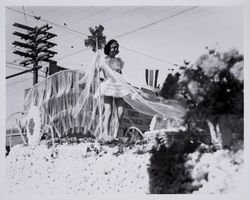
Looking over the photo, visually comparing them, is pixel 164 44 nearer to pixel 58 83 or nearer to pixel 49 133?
pixel 58 83

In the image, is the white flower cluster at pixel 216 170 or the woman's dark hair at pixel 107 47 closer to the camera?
the white flower cluster at pixel 216 170

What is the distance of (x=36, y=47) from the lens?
135 inches

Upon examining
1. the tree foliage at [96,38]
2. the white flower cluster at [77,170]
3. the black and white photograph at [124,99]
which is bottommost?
the white flower cluster at [77,170]

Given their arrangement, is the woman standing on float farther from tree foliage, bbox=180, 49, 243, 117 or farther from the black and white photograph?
tree foliage, bbox=180, 49, 243, 117

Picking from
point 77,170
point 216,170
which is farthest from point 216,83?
point 77,170

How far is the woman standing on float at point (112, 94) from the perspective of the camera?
11.2 ft

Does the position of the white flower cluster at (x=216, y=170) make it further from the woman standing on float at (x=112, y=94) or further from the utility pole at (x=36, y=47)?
the utility pole at (x=36, y=47)

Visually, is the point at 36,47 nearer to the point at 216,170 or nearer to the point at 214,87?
the point at 214,87

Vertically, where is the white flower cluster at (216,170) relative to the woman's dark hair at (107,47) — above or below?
below

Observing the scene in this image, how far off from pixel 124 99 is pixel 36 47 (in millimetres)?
765

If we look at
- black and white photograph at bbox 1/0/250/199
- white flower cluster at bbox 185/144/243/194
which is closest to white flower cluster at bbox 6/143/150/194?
black and white photograph at bbox 1/0/250/199

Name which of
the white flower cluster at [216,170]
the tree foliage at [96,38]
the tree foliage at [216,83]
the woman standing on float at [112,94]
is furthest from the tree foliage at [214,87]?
the tree foliage at [96,38]

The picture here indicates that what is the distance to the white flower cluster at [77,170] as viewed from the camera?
3.32 metres

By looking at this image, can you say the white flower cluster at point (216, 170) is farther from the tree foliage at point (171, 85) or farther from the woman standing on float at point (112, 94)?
the woman standing on float at point (112, 94)
